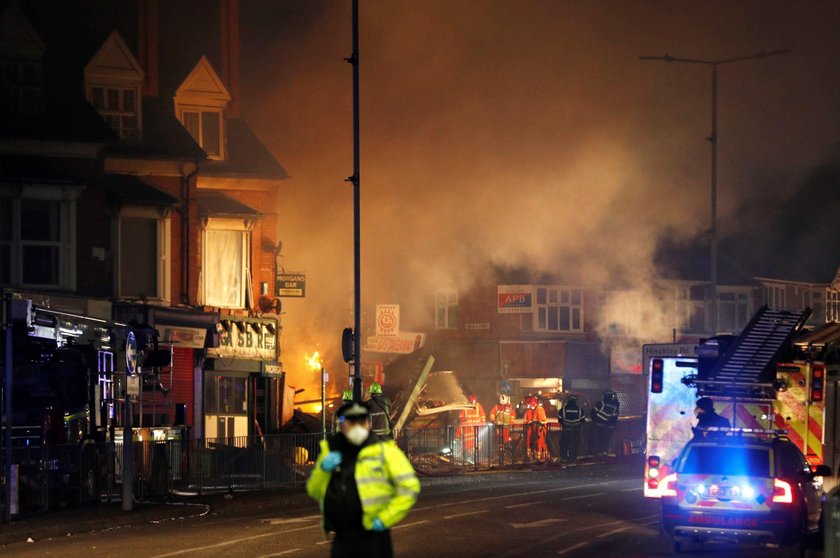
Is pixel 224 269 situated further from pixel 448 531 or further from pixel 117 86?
pixel 448 531

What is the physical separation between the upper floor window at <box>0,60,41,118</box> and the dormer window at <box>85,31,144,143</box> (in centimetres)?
273

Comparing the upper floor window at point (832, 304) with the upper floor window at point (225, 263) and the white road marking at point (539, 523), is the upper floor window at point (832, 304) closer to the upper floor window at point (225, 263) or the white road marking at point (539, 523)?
the upper floor window at point (225, 263)

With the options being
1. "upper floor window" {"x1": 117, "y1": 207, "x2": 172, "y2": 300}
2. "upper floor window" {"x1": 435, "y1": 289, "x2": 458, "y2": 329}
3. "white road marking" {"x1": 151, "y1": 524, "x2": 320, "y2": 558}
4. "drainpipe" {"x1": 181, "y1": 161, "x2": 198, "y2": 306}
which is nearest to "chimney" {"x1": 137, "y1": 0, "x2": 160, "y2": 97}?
"drainpipe" {"x1": 181, "y1": 161, "x2": 198, "y2": 306}

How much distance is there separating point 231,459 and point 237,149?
14173mm

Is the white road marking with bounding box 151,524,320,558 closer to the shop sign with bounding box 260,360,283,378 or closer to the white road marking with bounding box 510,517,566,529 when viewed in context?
the white road marking with bounding box 510,517,566,529

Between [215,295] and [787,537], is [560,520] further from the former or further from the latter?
[215,295]

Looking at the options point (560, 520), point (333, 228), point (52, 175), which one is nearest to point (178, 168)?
point (52, 175)

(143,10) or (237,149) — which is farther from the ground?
(143,10)

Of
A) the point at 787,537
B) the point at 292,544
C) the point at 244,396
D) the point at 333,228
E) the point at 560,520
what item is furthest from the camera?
the point at 333,228

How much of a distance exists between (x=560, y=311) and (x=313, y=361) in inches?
555

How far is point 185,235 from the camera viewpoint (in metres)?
33.8

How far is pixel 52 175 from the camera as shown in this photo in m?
29.9

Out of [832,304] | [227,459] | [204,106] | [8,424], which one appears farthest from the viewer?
[832,304]

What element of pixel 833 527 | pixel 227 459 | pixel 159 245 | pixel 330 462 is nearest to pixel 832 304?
pixel 159 245
